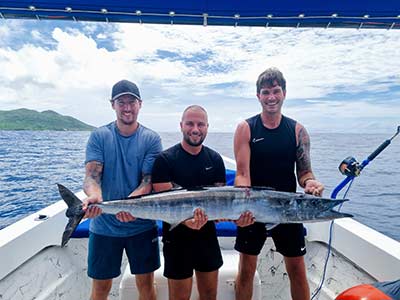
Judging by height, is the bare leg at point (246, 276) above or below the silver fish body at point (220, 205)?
below

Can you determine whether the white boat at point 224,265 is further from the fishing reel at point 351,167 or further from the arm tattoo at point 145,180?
the arm tattoo at point 145,180

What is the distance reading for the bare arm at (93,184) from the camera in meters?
2.30

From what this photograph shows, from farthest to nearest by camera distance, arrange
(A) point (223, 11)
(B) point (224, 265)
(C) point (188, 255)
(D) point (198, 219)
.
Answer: (B) point (224, 265)
(C) point (188, 255)
(D) point (198, 219)
(A) point (223, 11)

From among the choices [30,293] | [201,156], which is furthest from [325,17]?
[30,293]

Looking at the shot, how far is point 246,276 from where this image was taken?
2.58 metres

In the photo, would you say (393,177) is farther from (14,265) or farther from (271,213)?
(14,265)

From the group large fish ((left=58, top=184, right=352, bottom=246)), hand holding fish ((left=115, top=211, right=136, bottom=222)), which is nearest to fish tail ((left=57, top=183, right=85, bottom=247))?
large fish ((left=58, top=184, right=352, bottom=246))

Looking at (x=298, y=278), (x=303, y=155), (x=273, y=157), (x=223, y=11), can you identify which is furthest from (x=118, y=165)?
(x=298, y=278)

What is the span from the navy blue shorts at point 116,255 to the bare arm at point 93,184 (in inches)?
12.5

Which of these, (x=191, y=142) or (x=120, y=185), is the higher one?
(x=191, y=142)

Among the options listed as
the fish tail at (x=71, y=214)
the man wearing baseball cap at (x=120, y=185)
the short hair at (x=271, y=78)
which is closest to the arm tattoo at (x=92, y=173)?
the man wearing baseball cap at (x=120, y=185)

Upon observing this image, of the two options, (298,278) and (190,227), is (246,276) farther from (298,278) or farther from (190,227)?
(190,227)

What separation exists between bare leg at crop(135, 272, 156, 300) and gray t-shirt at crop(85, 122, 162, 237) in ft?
1.28

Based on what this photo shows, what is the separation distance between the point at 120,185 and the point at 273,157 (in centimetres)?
133
